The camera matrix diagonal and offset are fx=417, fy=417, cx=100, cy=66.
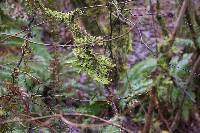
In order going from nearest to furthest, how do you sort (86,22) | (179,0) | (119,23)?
(119,23), (179,0), (86,22)

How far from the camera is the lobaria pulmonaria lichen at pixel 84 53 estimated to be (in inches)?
113

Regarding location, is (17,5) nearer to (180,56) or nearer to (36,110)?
(36,110)

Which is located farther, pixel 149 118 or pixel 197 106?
pixel 197 106

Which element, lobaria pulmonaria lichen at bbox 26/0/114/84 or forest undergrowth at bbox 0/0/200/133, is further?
forest undergrowth at bbox 0/0/200/133

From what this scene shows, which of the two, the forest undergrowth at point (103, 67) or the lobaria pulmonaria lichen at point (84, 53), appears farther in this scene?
the forest undergrowth at point (103, 67)

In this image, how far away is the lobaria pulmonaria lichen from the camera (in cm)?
288

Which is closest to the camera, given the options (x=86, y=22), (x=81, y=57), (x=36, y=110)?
(x=81, y=57)

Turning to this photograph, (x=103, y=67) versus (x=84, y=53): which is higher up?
(x=84, y=53)

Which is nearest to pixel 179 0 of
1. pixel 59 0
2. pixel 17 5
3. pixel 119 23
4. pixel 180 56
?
pixel 119 23

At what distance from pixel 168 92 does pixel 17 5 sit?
8.47 ft

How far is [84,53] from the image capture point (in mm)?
2904

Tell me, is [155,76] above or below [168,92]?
above

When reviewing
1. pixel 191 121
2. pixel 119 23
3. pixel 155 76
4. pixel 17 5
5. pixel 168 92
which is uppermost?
pixel 17 5

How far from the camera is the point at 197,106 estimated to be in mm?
6391
